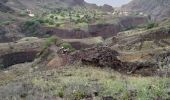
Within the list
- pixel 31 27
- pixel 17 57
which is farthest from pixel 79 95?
pixel 31 27

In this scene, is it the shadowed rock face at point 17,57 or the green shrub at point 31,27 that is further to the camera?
the green shrub at point 31,27

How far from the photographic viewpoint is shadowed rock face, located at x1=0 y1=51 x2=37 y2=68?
3853 inches

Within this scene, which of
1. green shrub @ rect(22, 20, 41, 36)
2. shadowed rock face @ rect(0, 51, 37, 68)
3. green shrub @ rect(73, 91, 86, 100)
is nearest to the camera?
green shrub @ rect(73, 91, 86, 100)

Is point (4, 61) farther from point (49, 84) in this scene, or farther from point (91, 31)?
point (49, 84)

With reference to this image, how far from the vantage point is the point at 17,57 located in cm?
10019

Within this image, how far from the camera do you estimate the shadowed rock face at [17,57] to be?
97856 mm

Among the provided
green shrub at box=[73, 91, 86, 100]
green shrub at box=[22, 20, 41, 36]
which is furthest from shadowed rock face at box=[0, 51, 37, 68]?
green shrub at box=[73, 91, 86, 100]

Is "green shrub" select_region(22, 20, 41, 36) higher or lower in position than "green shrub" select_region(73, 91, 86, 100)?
lower

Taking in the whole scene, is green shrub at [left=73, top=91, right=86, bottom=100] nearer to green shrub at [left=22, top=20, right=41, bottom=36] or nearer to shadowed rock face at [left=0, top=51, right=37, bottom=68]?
shadowed rock face at [left=0, top=51, right=37, bottom=68]

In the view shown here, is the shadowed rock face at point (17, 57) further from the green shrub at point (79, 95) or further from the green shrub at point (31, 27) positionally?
the green shrub at point (79, 95)

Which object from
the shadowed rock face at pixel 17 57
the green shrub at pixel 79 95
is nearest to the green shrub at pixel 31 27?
the shadowed rock face at pixel 17 57

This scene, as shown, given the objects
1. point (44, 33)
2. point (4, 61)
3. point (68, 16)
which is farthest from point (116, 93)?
point (68, 16)

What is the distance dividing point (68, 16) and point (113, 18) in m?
16.2

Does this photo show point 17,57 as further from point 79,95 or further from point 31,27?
point 79,95
